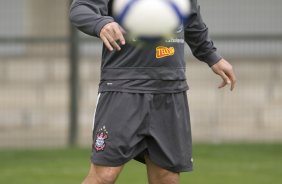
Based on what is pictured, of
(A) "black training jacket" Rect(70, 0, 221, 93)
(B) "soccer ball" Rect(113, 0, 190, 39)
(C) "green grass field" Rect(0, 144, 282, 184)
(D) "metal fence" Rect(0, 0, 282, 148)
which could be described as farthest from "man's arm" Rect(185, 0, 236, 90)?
(D) "metal fence" Rect(0, 0, 282, 148)

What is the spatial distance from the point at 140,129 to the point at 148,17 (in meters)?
0.84

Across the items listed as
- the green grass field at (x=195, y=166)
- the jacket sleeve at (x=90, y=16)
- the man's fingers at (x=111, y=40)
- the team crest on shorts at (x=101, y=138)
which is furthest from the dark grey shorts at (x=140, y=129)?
the green grass field at (x=195, y=166)

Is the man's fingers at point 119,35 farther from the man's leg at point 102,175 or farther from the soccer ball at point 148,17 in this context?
the man's leg at point 102,175

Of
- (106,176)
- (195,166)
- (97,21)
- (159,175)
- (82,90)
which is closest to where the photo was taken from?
(97,21)

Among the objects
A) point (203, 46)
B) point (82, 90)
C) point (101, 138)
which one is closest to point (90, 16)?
point (101, 138)

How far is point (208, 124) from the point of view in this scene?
11.2m

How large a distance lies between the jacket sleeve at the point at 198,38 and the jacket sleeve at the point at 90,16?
750 millimetres

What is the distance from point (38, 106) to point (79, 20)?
645cm

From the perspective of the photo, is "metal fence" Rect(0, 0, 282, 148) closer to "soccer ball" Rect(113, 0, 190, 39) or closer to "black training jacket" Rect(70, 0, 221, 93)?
"black training jacket" Rect(70, 0, 221, 93)

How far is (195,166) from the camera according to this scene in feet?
30.1

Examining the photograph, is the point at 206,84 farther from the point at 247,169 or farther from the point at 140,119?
the point at 140,119

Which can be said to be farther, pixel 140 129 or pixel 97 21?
pixel 140 129

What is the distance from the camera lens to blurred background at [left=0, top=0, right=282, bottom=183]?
11039mm

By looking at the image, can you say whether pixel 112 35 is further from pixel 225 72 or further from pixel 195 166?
pixel 195 166
